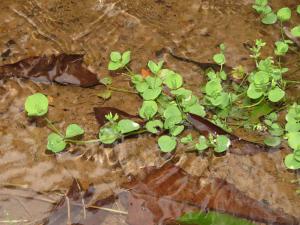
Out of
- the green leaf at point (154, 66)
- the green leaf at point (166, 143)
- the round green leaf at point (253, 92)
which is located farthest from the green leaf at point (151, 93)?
the round green leaf at point (253, 92)

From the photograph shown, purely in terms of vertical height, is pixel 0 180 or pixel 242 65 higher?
pixel 242 65

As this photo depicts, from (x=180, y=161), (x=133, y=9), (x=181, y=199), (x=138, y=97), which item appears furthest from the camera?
(x=133, y=9)

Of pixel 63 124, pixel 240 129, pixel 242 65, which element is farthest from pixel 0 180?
pixel 242 65

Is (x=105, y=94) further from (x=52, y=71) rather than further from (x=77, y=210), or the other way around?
(x=77, y=210)

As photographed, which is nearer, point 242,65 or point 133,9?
point 242,65

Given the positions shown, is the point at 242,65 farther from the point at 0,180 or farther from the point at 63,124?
the point at 0,180

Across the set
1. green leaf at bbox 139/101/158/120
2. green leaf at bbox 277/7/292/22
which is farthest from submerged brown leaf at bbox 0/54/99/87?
green leaf at bbox 277/7/292/22

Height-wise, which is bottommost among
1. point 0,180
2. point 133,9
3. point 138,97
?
point 0,180

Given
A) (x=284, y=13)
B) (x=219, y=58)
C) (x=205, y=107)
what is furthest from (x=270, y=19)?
(x=205, y=107)
